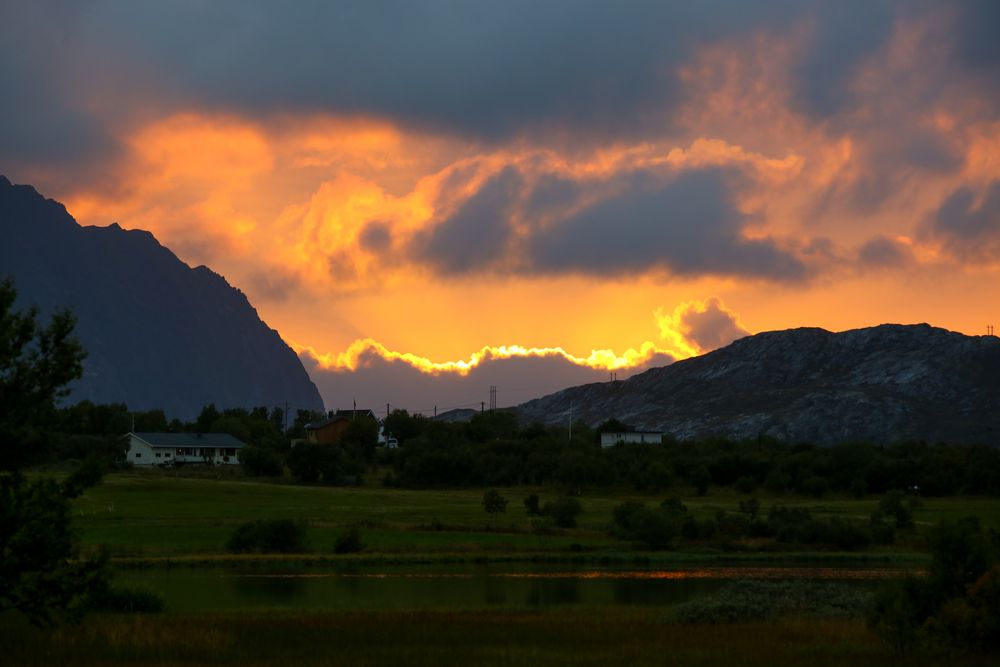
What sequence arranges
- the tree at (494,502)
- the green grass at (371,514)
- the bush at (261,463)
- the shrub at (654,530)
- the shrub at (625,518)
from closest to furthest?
1. the green grass at (371,514)
2. the shrub at (654,530)
3. the shrub at (625,518)
4. the tree at (494,502)
5. the bush at (261,463)

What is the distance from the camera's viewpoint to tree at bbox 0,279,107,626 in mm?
30609

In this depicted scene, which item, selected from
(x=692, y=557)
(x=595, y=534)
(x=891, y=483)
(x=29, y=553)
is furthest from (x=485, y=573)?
(x=891, y=483)

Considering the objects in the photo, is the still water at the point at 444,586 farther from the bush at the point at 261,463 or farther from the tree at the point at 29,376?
the bush at the point at 261,463

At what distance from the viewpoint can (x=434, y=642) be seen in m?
37.4

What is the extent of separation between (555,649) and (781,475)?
12799 centimetres

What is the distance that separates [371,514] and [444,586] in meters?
48.5

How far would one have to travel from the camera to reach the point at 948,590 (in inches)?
1366

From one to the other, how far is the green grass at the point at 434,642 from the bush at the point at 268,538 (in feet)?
123

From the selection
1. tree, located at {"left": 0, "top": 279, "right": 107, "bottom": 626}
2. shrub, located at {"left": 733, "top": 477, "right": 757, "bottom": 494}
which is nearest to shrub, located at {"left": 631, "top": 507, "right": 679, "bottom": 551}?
tree, located at {"left": 0, "top": 279, "right": 107, "bottom": 626}

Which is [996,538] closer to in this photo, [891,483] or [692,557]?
[692,557]

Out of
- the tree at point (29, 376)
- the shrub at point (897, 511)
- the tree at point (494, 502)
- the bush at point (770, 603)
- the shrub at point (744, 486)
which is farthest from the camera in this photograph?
the shrub at point (744, 486)

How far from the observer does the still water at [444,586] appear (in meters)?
54.3

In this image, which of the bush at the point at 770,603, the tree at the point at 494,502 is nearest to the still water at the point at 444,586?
the bush at the point at 770,603

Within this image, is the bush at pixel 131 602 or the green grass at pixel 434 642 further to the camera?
the bush at pixel 131 602
